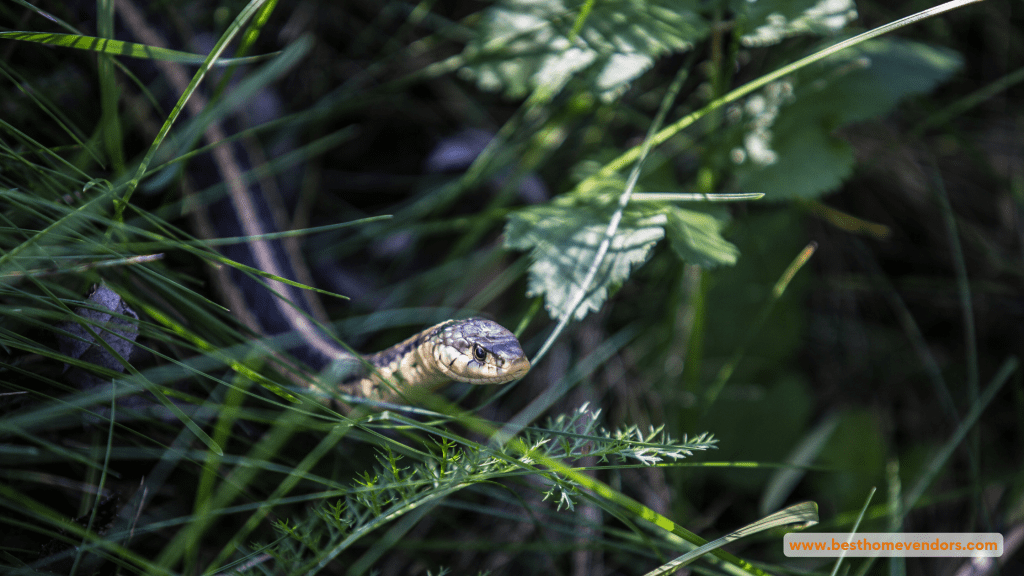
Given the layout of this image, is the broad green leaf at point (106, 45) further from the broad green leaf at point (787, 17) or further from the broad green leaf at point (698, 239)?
the broad green leaf at point (787, 17)

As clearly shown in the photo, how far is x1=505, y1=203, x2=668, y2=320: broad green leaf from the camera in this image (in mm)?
1136

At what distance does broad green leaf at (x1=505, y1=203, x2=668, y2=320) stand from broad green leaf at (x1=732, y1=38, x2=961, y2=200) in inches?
17.5

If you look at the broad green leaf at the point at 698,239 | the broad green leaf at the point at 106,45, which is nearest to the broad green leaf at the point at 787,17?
the broad green leaf at the point at 698,239

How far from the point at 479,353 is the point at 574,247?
30 cm

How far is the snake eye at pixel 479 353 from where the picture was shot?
1.16 metres

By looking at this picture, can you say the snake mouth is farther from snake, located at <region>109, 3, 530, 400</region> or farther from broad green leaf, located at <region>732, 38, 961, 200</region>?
broad green leaf, located at <region>732, 38, 961, 200</region>

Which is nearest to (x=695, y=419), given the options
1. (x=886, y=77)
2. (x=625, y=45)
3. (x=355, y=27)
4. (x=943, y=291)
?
(x=625, y=45)

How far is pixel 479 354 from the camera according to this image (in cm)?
116

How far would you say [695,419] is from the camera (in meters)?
1.49

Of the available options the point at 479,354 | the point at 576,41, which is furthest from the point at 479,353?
the point at 576,41

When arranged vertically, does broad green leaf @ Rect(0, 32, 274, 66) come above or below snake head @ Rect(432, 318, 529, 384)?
above

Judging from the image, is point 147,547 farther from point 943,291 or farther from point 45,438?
point 943,291

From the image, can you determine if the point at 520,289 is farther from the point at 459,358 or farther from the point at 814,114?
the point at 814,114

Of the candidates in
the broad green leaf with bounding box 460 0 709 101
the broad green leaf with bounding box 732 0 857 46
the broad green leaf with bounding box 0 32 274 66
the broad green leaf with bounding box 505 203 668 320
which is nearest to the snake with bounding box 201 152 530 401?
the broad green leaf with bounding box 505 203 668 320
